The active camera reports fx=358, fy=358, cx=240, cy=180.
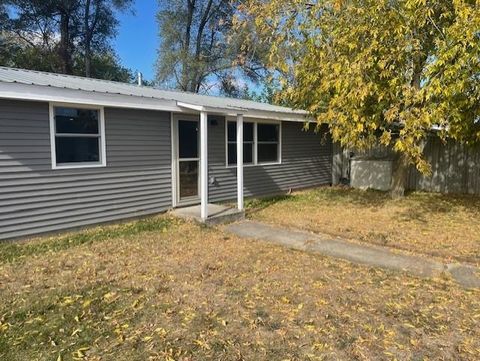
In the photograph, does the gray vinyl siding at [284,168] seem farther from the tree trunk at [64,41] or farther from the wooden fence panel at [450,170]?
the tree trunk at [64,41]

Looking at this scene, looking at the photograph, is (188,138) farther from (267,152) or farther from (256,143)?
(267,152)

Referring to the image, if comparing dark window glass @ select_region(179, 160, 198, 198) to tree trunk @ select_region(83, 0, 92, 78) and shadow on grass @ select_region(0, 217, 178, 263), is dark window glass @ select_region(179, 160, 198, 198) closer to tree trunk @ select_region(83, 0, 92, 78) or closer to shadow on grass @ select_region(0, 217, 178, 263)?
shadow on grass @ select_region(0, 217, 178, 263)

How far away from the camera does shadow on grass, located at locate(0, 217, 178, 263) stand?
544 cm

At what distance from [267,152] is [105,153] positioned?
199 inches

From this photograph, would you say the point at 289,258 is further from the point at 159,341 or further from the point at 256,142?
the point at 256,142

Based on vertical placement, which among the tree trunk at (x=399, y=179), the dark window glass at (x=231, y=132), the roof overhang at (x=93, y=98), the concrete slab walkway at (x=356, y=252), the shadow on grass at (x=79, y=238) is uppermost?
the roof overhang at (x=93, y=98)

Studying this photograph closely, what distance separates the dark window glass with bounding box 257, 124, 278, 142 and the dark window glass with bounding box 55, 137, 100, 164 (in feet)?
15.8

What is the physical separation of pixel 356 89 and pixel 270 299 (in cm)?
402

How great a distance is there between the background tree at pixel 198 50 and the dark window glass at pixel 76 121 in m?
15.5

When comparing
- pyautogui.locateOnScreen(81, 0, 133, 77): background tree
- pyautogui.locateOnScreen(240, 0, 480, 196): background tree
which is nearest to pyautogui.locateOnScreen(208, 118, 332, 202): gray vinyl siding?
pyautogui.locateOnScreen(240, 0, 480, 196): background tree

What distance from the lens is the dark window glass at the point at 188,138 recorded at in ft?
27.5

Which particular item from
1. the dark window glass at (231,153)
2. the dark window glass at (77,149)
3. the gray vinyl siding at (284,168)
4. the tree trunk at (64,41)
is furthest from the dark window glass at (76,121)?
the tree trunk at (64,41)

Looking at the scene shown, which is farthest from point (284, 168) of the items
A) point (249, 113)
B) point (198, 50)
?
point (198, 50)

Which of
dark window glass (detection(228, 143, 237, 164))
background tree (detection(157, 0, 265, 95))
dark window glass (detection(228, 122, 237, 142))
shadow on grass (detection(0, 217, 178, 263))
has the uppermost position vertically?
background tree (detection(157, 0, 265, 95))
